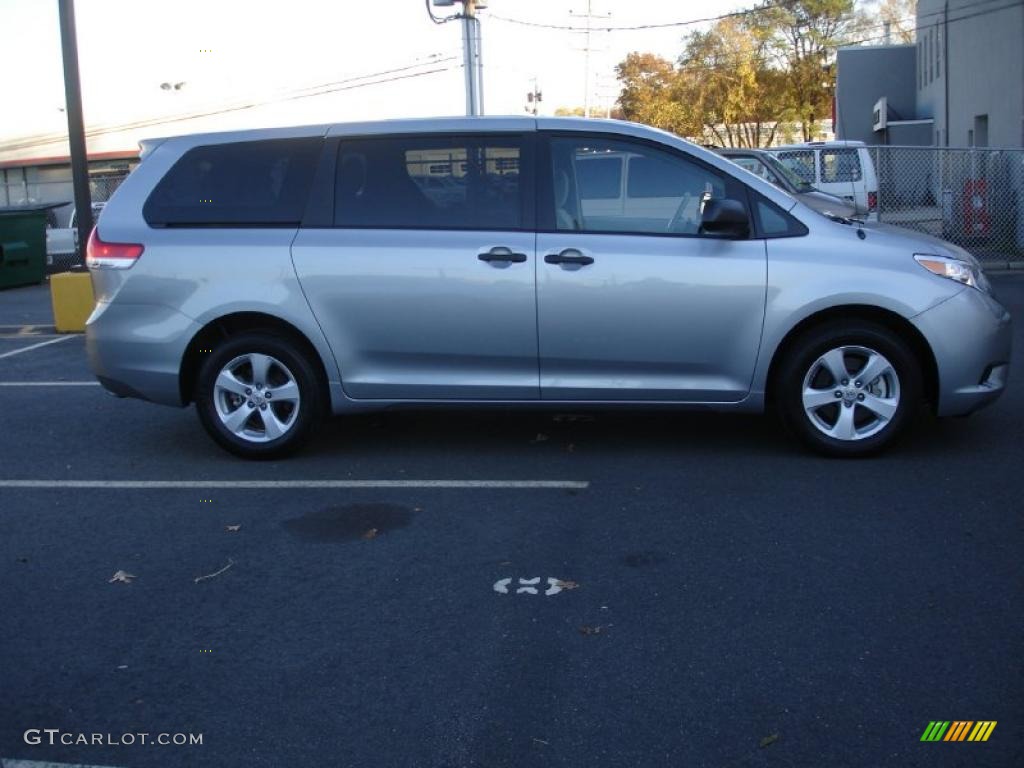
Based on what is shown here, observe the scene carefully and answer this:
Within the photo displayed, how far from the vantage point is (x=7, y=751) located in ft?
12.1

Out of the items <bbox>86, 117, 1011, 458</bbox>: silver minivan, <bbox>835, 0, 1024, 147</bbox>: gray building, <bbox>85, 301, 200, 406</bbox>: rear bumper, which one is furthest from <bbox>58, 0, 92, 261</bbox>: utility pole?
<bbox>835, 0, 1024, 147</bbox>: gray building

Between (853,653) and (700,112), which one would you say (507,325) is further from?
(700,112)

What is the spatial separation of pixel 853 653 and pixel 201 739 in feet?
7.30

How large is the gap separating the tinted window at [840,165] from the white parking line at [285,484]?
1280 centimetres

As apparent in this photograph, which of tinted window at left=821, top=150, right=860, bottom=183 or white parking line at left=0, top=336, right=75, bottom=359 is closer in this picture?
white parking line at left=0, top=336, right=75, bottom=359

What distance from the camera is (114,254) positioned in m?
6.88

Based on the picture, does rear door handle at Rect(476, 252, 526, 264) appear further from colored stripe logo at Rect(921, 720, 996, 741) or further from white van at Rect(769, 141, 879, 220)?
white van at Rect(769, 141, 879, 220)

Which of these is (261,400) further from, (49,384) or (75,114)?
(75,114)

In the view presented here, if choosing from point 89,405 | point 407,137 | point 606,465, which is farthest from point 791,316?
point 89,405

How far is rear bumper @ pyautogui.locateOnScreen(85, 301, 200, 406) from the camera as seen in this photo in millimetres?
6840

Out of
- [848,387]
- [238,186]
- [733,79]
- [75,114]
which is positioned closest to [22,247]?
[75,114]

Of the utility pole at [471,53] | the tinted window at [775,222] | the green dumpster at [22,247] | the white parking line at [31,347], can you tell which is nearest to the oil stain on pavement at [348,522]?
the tinted window at [775,222]

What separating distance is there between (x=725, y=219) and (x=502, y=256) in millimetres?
1225

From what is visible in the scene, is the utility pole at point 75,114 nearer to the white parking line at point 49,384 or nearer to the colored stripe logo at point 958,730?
the white parking line at point 49,384
